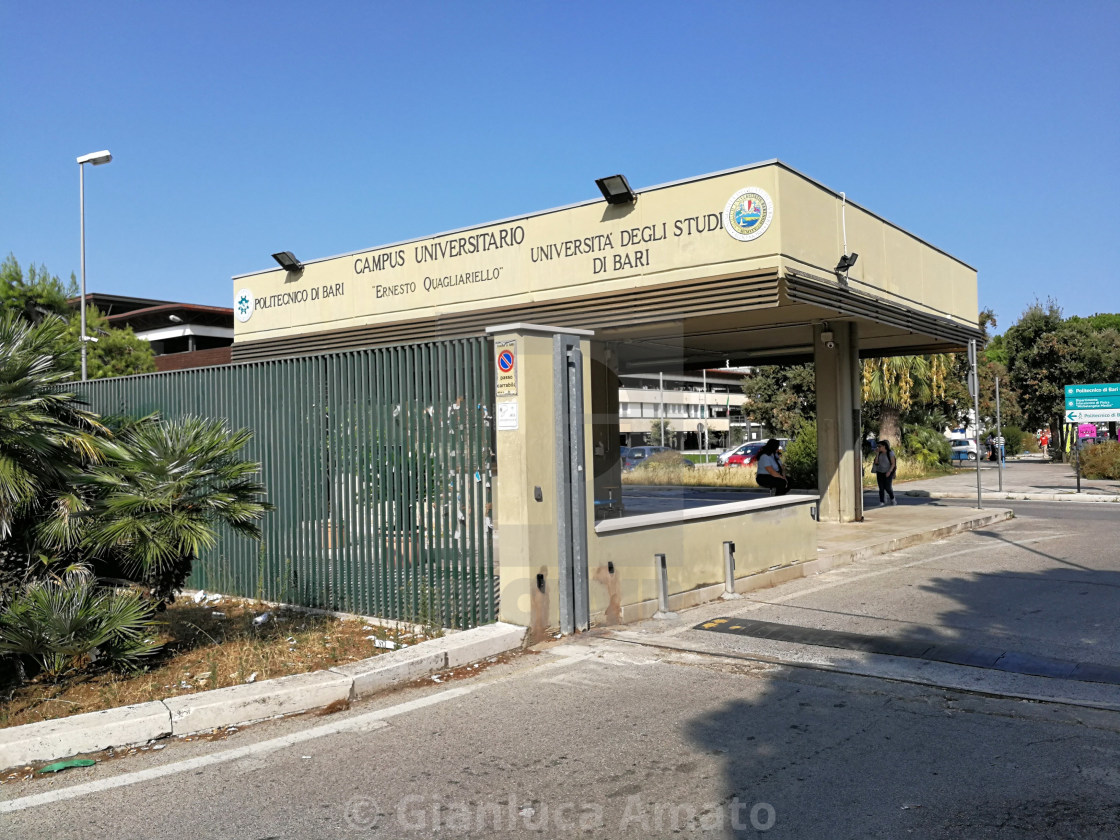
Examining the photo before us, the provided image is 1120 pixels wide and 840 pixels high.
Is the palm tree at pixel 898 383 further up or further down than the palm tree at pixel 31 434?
further up

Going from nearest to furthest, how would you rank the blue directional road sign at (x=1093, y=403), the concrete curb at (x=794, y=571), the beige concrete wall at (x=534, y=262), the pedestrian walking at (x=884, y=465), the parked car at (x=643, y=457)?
the concrete curb at (x=794, y=571), the beige concrete wall at (x=534, y=262), the pedestrian walking at (x=884, y=465), the blue directional road sign at (x=1093, y=403), the parked car at (x=643, y=457)

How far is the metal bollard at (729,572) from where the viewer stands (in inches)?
383

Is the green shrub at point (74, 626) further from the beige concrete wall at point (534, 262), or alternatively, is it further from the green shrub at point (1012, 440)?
the green shrub at point (1012, 440)

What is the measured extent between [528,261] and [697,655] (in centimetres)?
954

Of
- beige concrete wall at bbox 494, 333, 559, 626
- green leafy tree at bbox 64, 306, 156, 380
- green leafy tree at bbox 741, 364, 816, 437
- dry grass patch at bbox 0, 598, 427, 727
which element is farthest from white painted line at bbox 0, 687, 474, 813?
green leafy tree at bbox 741, 364, 816, 437

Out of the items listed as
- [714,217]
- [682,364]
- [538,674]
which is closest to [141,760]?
[538,674]

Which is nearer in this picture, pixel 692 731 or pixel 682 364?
pixel 692 731

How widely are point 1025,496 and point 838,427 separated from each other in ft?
33.9

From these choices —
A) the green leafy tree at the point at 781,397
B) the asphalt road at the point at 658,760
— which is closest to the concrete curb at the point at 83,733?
the asphalt road at the point at 658,760

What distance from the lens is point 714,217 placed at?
13148mm

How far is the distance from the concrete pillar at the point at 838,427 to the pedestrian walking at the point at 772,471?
92cm

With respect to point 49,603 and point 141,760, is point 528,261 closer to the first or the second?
point 49,603

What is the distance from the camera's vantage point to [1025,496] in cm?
2395

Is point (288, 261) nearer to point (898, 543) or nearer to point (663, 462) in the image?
point (898, 543)
